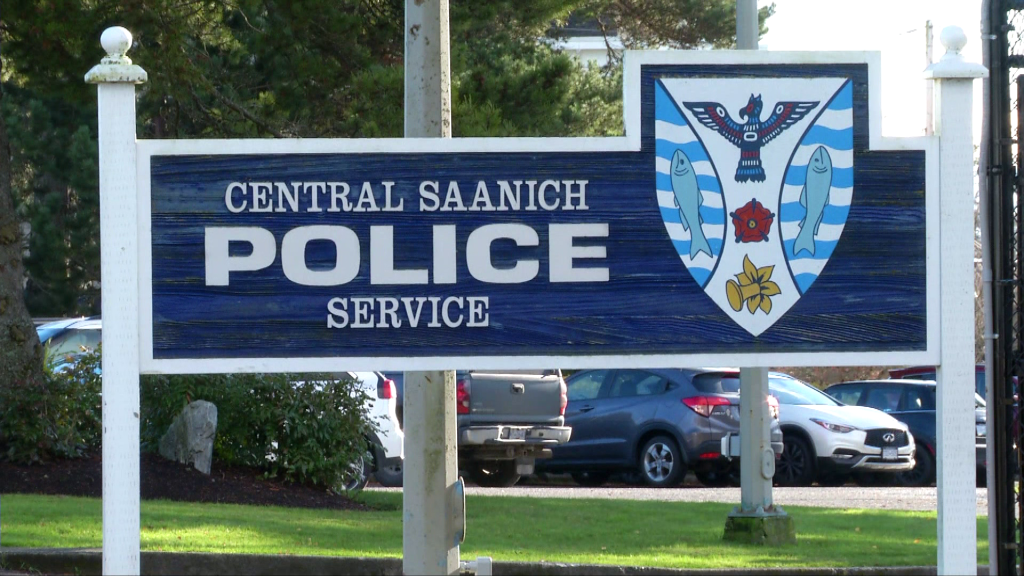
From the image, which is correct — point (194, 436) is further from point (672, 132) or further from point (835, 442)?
point (835, 442)

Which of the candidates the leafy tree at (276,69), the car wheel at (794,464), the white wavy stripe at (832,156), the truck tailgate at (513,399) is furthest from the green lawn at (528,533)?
the car wheel at (794,464)

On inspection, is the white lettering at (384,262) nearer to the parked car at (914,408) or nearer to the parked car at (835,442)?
the parked car at (835,442)

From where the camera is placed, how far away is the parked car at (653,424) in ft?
52.3

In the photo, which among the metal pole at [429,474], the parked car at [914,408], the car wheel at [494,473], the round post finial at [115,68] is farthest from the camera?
the parked car at [914,408]

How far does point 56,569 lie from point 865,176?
5354 millimetres

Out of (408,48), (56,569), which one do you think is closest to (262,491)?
(56,569)

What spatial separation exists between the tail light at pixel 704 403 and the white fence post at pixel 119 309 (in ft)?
38.6

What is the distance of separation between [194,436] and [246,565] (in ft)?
13.0

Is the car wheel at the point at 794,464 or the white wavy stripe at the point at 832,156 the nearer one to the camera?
the white wavy stripe at the point at 832,156

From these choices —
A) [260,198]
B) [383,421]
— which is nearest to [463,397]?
[383,421]

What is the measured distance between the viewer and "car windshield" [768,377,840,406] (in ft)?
56.4

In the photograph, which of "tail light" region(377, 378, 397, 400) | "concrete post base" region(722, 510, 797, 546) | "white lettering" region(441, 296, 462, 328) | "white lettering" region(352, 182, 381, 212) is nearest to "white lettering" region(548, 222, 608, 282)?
"white lettering" region(441, 296, 462, 328)

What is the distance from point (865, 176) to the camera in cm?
499

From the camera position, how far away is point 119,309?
4.80 m
